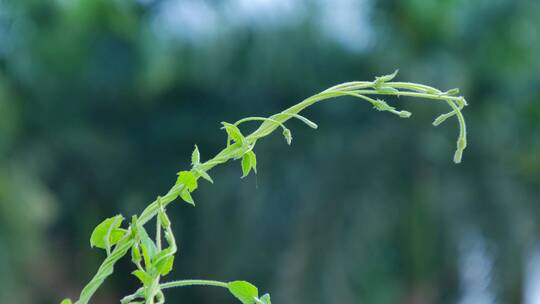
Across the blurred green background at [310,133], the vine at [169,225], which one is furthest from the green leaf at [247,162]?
the blurred green background at [310,133]

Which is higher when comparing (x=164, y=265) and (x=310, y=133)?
(x=310, y=133)

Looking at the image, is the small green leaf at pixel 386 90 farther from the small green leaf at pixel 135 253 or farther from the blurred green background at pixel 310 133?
the blurred green background at pixel 310 133

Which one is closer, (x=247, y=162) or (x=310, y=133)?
(x=247, y=162)

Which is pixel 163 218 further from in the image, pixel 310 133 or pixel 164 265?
pixel 310 133

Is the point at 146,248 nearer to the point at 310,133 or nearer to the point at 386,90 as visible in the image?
the point at 386,90

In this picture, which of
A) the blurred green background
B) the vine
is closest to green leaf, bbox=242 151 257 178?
the vine

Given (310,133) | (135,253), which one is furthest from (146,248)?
(310,133)
